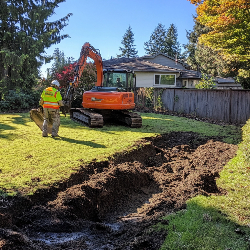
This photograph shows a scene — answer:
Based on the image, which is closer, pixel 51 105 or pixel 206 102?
pixel 51 105

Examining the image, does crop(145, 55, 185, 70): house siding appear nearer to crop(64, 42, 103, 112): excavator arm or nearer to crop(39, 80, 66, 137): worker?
crop(64, 42, 103, 112): excavator arm

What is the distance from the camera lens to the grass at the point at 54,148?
585cm

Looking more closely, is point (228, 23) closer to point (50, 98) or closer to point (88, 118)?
point (88, 118)

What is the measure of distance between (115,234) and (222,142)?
7239mm

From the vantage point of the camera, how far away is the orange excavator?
1252cm

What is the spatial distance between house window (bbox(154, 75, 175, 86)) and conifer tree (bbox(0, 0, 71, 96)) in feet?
38.5

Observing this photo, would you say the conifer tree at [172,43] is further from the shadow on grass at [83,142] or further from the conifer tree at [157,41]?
the shadow on grass at [83,142]

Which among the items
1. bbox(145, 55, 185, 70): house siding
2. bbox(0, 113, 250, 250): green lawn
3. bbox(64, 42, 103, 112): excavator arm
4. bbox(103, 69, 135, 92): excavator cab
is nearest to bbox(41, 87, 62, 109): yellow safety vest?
bbox(0, 113, 250, 250): green lawn

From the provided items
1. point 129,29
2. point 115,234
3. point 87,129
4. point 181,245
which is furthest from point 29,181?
point 129,29

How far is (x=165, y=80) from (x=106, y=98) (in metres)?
20.0

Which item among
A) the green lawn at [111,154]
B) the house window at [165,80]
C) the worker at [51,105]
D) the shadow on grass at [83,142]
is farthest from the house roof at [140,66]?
the shadow on grass at [83,142]

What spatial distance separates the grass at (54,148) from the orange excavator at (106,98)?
1.66ft

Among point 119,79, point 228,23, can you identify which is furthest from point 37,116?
point 228,23

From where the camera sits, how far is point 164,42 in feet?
253
